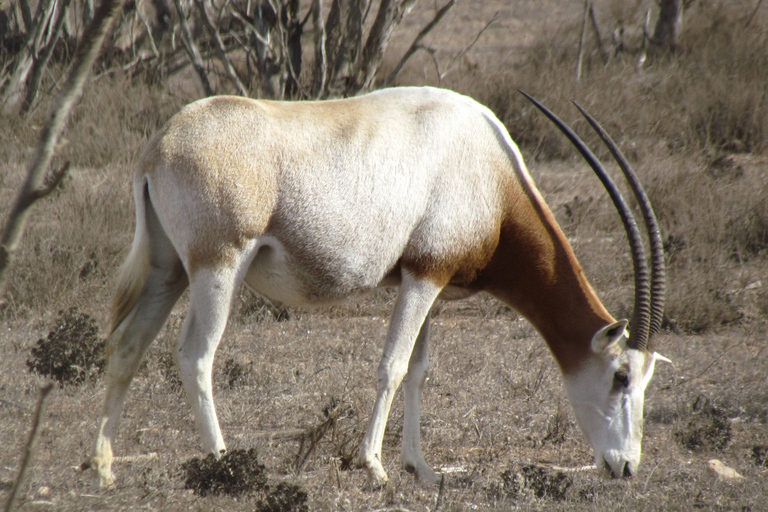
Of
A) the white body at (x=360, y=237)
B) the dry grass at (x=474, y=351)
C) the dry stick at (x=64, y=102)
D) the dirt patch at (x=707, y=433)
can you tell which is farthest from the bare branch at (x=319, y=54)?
the dry stick at (x=64, y=102)

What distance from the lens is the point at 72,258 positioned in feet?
21.5

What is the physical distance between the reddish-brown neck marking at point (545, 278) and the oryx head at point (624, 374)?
13 cm

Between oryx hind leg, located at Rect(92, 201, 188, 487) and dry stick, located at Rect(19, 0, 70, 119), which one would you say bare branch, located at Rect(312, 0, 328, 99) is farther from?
oryx hind leg, located at Rect(92, 201, 188, 487)

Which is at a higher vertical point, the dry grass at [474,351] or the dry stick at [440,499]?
the dry stick at [440,499]

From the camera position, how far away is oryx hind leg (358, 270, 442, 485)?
384cm

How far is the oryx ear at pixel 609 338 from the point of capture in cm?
378

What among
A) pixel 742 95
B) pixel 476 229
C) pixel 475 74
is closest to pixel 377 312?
pixel 476 229

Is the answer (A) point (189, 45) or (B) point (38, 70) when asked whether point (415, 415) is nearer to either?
(A) point (189, 45)

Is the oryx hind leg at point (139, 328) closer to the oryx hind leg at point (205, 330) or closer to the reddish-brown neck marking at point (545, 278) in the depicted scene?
the oryx hind leg at point (205, 330)

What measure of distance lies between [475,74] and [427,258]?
8.22 metres

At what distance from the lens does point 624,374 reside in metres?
3.86

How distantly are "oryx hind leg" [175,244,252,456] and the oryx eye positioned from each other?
1753mm

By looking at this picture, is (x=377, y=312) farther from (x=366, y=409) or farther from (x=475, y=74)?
(x=475, y=74)

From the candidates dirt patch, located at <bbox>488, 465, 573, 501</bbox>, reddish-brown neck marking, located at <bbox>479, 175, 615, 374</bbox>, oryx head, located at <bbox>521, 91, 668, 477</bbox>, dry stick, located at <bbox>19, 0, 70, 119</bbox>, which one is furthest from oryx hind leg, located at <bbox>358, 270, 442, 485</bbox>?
dry stick, located at <bbox>19, 0, 70, 119</bbox>
